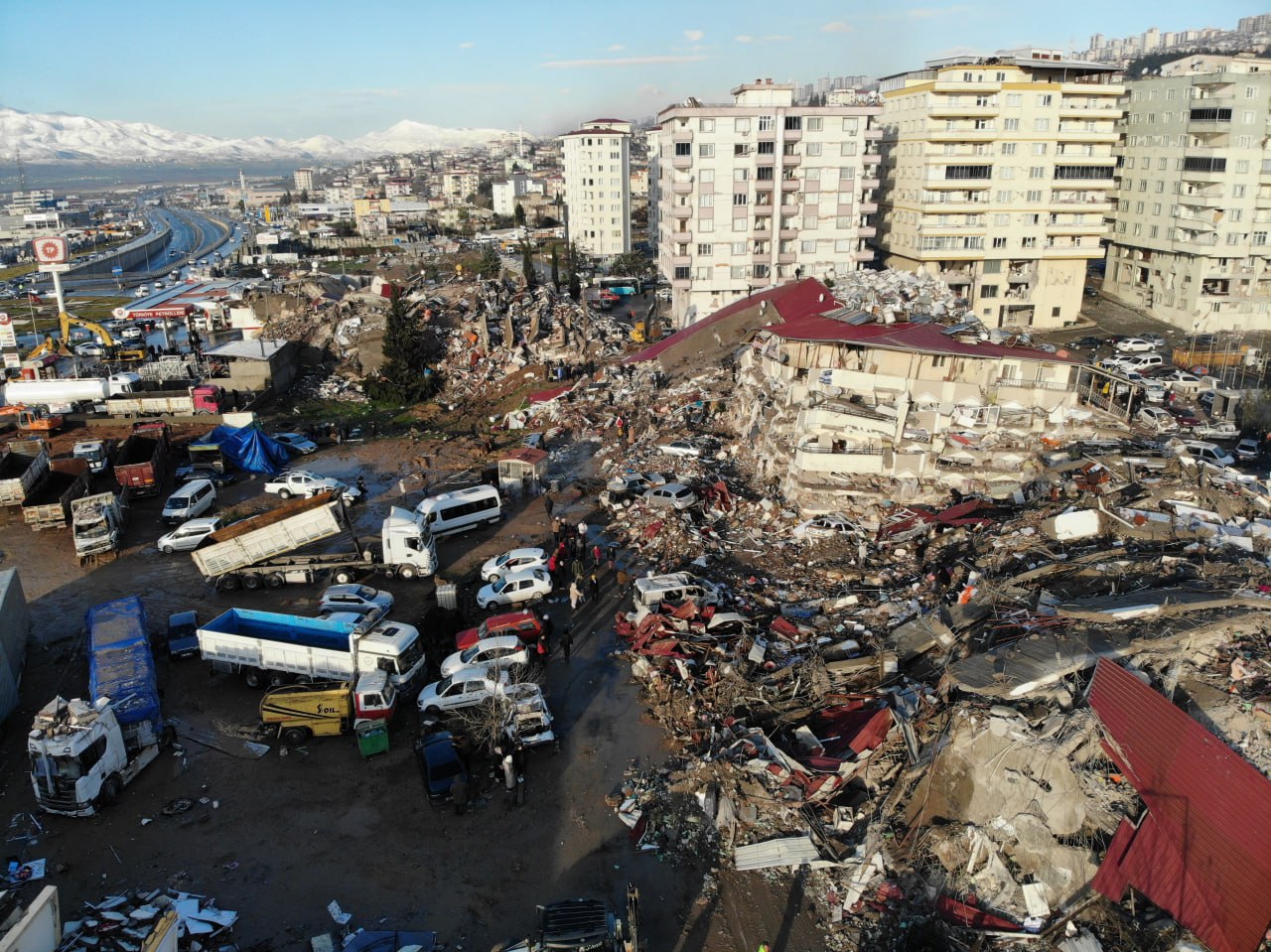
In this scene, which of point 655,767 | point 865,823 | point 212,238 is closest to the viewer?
point 865,823

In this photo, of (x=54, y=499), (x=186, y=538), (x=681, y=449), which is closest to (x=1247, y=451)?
(x=681, y=449)

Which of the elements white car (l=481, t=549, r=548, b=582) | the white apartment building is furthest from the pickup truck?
the white apartment building

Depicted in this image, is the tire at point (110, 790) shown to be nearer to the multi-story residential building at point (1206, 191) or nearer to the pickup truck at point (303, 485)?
the pickup truck at point (303, 485)

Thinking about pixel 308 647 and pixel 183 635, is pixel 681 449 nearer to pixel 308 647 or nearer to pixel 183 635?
pixel 308 647

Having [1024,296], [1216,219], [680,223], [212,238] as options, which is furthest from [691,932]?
[212,238]

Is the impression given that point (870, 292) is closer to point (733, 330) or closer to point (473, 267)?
point (733, 330)

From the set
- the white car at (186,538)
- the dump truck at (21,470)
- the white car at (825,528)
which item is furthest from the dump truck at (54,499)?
the white car at (825,528)
